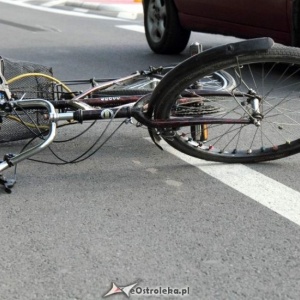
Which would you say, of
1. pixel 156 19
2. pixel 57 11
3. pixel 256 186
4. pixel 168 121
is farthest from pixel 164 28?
pixel 57 11

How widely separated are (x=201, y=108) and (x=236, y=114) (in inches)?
9.7

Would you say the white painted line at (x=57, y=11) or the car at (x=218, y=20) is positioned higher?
the car at (x=218, y=20)

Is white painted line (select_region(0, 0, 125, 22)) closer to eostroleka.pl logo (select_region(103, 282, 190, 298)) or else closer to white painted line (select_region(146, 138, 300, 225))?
white painted line (select_region(146, 138, 300, 225))

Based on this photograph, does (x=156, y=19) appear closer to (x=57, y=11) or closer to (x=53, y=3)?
(x=57, y=11)

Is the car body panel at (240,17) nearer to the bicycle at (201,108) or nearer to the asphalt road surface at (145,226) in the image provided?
the bicycle at (201,108)

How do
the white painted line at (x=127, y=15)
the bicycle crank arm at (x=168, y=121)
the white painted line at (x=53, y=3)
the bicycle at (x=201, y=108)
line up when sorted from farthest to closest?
1. the white painted line at (x=53, y=3)
2. the white painted line at (x=127, y=15)
3. the bicycle crank arm at (x=168, y=121)
4. the bicycle at (x=201, y=108)

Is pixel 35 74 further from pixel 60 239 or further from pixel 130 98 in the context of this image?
pixel 60 239

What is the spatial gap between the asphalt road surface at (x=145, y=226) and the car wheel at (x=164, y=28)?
3.71 meters

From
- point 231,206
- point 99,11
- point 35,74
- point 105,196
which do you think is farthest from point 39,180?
point 99,11

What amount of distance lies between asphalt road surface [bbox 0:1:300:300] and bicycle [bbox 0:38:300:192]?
156 millimetres

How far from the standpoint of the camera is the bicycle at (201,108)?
3.69 m

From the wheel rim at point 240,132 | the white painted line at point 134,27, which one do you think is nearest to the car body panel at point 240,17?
the wheel rim at point 240,132

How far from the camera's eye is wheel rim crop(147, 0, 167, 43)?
8611mm

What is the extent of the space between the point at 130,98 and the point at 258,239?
1.31 m
